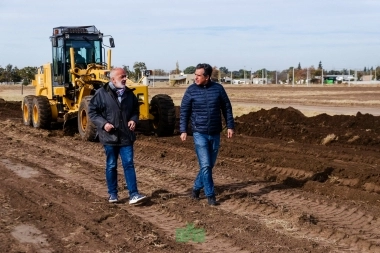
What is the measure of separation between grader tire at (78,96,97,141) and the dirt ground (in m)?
0.32

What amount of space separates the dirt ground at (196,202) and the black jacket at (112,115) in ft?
2.93

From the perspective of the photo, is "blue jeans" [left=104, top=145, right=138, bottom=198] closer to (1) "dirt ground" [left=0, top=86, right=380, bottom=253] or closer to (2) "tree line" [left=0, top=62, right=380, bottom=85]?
(1) "dirt ground" [left=0, top=86, right=380, bottom=253]

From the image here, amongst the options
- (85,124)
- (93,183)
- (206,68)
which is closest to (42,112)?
(85,124)

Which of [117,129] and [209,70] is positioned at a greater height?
[209,70]

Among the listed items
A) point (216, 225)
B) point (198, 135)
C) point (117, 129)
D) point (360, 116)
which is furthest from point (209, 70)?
point (360, 116)

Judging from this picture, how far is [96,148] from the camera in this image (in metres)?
14.3

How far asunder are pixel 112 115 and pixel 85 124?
7.90m

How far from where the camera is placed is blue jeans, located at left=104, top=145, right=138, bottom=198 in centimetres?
816

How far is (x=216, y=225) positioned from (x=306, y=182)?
126 inches

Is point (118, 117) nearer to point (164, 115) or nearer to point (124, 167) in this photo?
point (124, 167)

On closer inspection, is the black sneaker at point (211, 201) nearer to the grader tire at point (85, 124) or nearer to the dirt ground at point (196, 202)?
the dirt ground at point (196, 202)

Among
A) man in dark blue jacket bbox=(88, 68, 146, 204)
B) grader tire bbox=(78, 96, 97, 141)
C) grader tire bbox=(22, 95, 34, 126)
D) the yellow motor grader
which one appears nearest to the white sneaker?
man in dark blue jacket bbox=(88, 68, 146, 204)

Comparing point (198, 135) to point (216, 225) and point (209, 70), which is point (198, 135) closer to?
point (209, 70)

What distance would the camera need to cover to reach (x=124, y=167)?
821 cm
